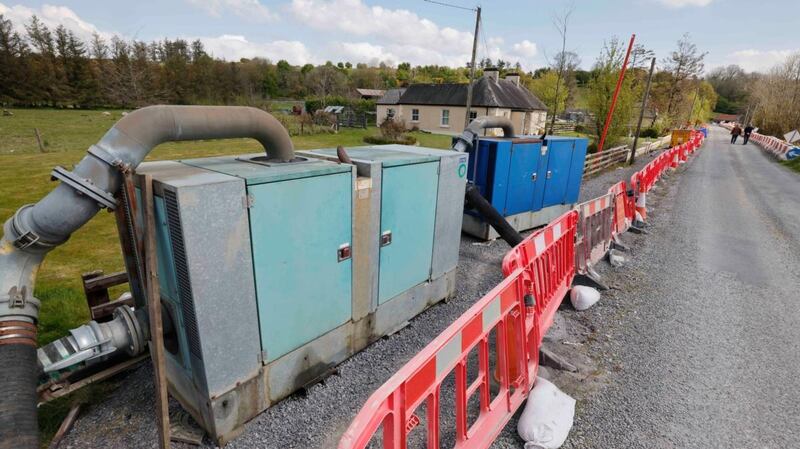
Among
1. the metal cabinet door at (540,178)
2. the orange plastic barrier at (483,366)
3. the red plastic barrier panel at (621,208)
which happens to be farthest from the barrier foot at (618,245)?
the orange plastic barrier at (483,366)

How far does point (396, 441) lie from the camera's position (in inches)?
69.6

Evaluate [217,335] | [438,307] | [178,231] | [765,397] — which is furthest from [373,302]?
[765,397]

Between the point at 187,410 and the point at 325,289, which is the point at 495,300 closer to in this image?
the point at 325,289

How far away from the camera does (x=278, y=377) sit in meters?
3.29

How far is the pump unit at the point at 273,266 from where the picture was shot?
2635 mm

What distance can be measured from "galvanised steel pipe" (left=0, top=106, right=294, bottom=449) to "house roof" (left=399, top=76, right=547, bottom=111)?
102 feet

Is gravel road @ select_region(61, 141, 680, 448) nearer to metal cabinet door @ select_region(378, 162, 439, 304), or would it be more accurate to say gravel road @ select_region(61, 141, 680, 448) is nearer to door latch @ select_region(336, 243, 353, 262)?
metal cabinet door @ select_region(378, 162, 439, 304)

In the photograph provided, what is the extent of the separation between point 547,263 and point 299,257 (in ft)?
8.97

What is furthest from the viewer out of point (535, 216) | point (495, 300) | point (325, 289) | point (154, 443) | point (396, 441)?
point (535, 216)

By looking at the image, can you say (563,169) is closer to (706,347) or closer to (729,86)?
(706,347)

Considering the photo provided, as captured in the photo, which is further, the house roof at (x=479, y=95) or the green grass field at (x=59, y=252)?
the house roof at (x=479, y=95)

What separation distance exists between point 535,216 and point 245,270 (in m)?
7.19

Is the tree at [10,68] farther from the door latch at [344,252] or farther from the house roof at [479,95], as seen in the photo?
the door latch at [344,252]

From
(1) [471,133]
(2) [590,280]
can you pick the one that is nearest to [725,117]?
(1) [471,133]
